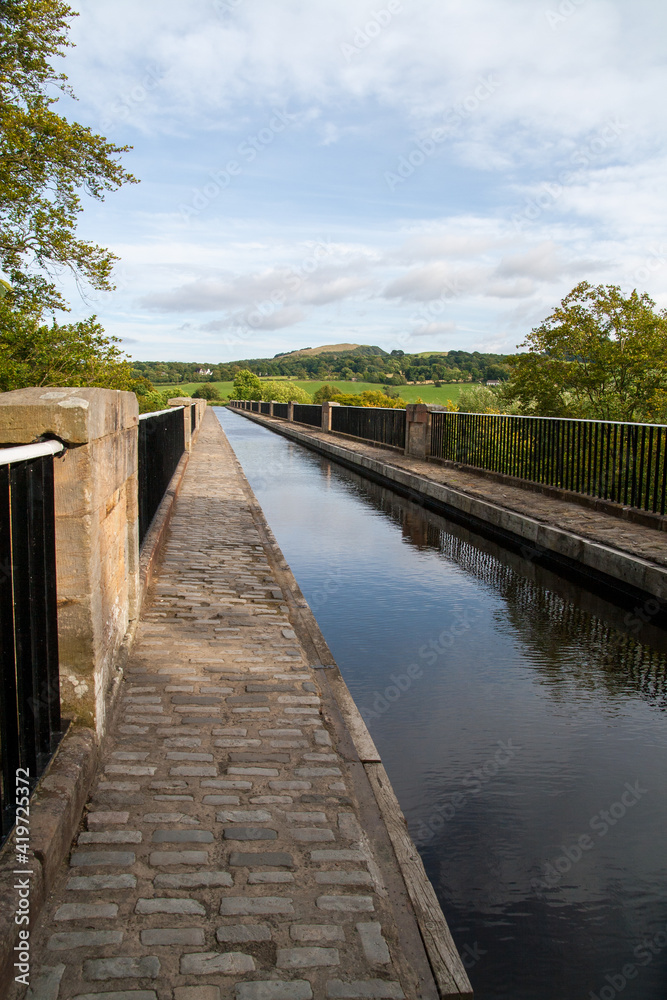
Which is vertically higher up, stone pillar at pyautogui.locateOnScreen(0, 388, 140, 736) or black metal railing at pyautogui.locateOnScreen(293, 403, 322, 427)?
black metal railing at pyautogui.locateOnScreen(293, 403, 322, 427)

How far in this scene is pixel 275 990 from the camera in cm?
204

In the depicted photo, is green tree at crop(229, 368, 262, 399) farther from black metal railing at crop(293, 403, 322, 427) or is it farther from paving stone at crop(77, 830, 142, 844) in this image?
paving stone at crop(77, 830, 142, 844)

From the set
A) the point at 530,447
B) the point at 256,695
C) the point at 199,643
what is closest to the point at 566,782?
the point at 256,695

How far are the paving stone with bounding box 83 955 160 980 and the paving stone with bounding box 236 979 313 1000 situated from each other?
26 centimetres

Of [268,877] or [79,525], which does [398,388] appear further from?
[268,877]

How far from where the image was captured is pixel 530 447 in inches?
505

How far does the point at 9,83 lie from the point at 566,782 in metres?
25.3

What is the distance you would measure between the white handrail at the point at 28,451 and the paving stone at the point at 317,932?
173 cm

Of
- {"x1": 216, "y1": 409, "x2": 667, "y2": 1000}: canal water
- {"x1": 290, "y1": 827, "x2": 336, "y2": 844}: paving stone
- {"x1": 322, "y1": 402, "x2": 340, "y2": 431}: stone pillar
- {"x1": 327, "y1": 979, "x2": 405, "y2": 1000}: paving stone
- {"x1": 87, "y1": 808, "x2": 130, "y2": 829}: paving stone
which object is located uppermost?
{"x1": 322, "y1": 402, "x2": 340, "y2": 431}: stone pillar

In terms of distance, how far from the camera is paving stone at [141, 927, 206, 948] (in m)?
2.19

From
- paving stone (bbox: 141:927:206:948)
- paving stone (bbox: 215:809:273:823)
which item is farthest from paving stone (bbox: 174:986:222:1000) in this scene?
paving stone (bbox: 215:809:273:823)

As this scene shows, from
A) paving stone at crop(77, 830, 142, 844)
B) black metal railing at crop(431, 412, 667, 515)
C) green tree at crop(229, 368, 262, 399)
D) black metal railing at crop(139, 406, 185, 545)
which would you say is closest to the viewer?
paving stone at crop(77, 830, 142, 844)

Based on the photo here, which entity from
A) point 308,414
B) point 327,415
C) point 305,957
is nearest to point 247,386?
point 308,414

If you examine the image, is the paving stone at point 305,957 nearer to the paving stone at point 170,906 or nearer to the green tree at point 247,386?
the paving stone at point 170,906
